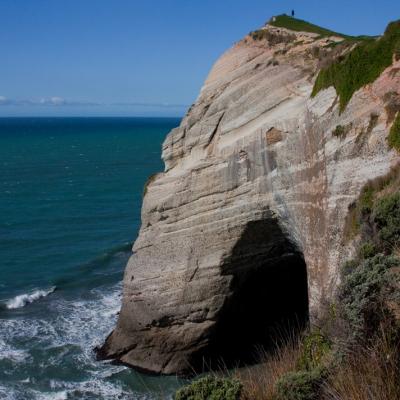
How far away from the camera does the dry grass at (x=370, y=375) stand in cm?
712

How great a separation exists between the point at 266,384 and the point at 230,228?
30.5 ft

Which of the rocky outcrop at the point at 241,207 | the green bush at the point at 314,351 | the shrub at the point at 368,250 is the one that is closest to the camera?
the green bush at the point at 314,351

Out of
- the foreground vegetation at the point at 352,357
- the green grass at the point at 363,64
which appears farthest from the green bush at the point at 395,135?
the foreground vegetation at the point at 352,357

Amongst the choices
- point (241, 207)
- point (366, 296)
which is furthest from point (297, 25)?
point (366, 296)

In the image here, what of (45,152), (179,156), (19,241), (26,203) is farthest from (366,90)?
(45,152)

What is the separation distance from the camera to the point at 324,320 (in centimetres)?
1415

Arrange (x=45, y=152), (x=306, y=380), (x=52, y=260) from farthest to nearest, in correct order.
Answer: (x=45, y=152) → (x=52, y=260) → (x=306, y=380)

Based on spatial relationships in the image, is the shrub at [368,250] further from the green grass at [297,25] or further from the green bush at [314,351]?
the green grass at [297,25]

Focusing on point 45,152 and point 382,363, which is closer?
point 382,363

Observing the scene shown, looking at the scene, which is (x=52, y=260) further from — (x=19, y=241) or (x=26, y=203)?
(x=26, y=203)

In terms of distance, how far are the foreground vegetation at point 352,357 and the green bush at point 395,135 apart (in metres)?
2.25

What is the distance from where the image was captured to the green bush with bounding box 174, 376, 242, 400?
30.2ft

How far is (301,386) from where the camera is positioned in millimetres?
8516

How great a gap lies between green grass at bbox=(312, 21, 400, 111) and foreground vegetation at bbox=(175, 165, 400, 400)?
177 inches
